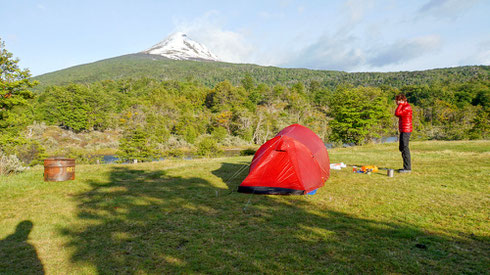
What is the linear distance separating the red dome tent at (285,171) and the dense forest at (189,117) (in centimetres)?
1437

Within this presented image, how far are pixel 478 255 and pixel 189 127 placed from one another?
63493mm

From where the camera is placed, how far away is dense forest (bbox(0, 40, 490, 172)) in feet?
118

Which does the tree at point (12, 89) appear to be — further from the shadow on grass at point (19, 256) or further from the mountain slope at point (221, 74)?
the mountain slope at point (221, 74)

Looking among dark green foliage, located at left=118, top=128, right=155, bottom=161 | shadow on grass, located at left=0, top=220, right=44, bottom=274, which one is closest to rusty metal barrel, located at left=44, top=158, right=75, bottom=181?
shadow on grass, located at left=0, top=220, right=44, bottom=274

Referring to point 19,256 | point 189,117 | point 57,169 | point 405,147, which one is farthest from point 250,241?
point 189,117

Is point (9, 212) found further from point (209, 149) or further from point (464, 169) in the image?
point (209, 149)

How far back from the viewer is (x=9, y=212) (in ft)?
26.5

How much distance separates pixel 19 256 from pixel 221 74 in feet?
569

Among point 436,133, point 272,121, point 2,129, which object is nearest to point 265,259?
point 2,129

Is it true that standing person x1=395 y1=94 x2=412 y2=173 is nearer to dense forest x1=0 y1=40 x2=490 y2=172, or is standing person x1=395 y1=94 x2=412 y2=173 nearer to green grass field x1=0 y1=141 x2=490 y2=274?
green grass field x1=0 y1=141 x2=490 y2=274

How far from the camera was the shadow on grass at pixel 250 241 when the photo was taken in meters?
4.71

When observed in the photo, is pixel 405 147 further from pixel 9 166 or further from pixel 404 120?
pixel 9 166

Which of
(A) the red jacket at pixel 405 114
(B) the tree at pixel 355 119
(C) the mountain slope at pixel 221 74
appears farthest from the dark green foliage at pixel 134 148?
(C) the mountain slope at pixel 221 74

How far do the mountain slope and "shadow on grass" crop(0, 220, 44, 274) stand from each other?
137739 millimetres
